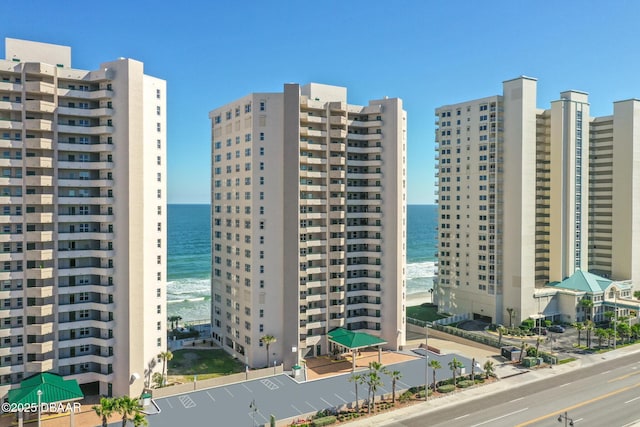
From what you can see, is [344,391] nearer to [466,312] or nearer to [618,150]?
[466,312]

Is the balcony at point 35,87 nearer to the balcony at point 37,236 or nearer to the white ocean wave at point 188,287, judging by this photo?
the balcony at point 37,236

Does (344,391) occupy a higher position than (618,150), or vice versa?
(618,150)

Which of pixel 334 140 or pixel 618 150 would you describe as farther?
pixel 618 150

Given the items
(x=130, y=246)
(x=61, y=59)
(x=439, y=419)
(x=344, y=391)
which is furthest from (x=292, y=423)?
(x=61, y=59)

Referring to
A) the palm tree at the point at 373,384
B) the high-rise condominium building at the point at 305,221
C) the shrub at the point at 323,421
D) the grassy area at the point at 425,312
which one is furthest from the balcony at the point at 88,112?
the grassy area at the point at 425,312

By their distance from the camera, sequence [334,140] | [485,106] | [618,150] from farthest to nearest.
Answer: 1. [618,150]
2. [485,106]
3. [334,140]

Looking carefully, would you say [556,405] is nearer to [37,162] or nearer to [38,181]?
[38,181]

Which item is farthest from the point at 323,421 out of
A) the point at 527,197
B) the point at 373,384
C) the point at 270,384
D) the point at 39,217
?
the point at 527,197
